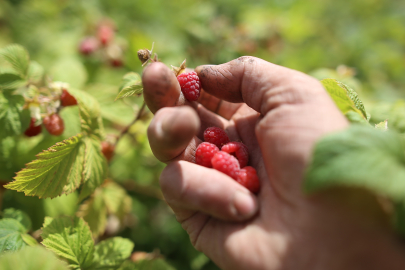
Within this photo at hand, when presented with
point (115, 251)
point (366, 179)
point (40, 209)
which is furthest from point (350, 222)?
point (40, 209)

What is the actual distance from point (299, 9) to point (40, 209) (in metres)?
3.98

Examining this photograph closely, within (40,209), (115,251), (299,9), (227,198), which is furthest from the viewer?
(299,9)

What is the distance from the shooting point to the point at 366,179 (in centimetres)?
67

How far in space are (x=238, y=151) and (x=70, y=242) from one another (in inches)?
37.8


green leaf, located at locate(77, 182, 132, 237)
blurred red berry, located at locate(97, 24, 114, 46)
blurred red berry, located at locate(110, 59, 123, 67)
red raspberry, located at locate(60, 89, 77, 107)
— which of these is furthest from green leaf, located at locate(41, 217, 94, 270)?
blurred red berry, located at locate(97, 24, 114, 46)

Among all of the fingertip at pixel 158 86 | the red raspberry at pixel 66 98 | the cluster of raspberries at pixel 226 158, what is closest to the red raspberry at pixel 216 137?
the cluster of raspberries at pixel 226 158

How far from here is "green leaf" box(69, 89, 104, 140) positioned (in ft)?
4.43

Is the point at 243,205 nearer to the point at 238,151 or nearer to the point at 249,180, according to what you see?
the point at 249,180

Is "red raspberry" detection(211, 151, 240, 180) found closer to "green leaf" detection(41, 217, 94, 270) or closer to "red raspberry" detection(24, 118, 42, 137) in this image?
"green leaf" detection(41, 217, 94, 270)

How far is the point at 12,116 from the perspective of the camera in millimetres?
1354

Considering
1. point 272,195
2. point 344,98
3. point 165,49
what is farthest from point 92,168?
point 165,49

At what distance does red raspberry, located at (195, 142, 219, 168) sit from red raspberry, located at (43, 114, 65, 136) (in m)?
0.85

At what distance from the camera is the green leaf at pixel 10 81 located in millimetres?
1385

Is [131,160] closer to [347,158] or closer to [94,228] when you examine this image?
[94,228]
